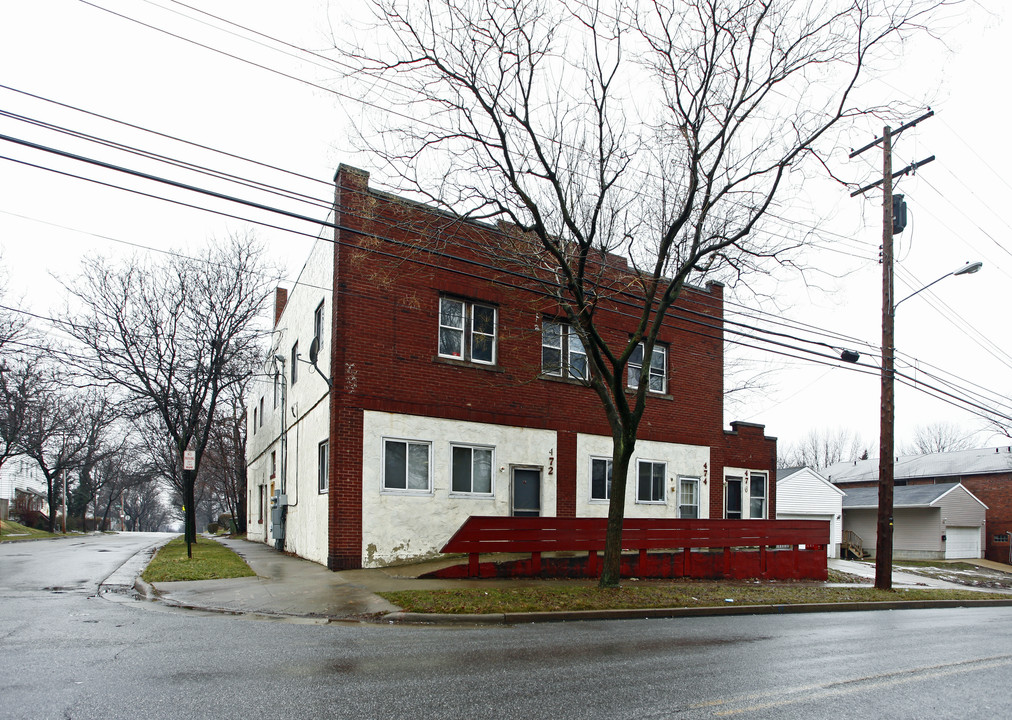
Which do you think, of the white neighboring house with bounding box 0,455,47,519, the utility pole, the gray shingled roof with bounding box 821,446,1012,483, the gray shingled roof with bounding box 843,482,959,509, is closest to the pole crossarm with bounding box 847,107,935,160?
the utility pole

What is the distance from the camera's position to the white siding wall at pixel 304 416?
16.8 m

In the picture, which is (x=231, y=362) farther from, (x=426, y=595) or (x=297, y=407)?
(x=426, y=595)

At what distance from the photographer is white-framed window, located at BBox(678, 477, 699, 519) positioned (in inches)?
827

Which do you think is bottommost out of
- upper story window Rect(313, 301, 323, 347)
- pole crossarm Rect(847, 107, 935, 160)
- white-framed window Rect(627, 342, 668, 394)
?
white-framed window Rect(627, 342, 668, 394)

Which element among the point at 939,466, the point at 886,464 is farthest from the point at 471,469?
the point at 939,466

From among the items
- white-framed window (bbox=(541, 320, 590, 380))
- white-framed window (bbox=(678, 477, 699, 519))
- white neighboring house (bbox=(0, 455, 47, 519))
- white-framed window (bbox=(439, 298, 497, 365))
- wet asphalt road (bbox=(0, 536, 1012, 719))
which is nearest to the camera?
wet asphalt road (bbox=(0, 536, 1012, 719))

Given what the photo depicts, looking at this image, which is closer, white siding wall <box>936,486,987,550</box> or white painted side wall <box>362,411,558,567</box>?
white painted side wall <box>362,411,558,567</box>

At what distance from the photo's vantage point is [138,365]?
28125 mm

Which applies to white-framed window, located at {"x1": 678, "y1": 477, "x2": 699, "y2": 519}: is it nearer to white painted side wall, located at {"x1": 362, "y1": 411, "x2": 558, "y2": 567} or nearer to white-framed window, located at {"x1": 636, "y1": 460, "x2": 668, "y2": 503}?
white-framed window, located at {"x1": 636, "y1": 460, "x2": 668, "y2": 503}

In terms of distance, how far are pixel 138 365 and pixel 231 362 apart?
335 cm

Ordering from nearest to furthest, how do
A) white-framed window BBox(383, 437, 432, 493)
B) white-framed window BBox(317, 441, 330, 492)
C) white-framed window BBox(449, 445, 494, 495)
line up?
white-framed window BBox(383, 437, 432, 493) → white-framed window BBox(317, 441, 330, 492) → white-framed window BBox(449, 445, 494, 495)

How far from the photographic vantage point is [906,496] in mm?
42031

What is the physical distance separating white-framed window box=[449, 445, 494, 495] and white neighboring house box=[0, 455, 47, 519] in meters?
45.6

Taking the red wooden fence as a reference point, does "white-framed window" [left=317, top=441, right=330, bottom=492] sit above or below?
above
